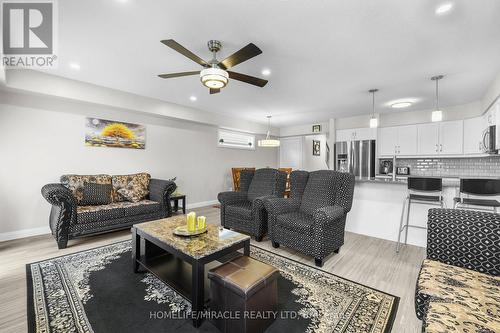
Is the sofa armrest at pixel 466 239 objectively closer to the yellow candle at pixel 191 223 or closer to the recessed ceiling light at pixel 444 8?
the recessed ceiling light at pixel 444 8

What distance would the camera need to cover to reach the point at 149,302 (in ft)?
5.89

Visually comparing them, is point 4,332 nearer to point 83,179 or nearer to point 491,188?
point 83,179

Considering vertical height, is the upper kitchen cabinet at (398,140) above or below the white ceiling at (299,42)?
below

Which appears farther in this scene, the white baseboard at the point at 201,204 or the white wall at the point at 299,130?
the white wall at the point at 299,130

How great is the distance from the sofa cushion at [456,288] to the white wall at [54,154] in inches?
192

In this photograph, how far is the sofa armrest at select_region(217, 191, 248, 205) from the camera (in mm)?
3643

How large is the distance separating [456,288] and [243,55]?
2426 millimetres

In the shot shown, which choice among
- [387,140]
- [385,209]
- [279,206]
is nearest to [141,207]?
[279,206]

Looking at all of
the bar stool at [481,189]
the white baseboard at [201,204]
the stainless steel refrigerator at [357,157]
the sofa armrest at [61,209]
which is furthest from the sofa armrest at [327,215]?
the white baseboard at [201,204]

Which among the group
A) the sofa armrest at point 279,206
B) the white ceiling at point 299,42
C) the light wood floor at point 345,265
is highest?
the white ceiling at point 299,42

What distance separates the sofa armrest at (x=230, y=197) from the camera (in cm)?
364

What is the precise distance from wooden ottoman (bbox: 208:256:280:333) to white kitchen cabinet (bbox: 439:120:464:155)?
5560 millimetres

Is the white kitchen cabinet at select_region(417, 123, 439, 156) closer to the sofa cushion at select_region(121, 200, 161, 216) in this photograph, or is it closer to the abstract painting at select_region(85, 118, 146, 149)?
the sofa cushion at select_region(121, 200, 161, 216)

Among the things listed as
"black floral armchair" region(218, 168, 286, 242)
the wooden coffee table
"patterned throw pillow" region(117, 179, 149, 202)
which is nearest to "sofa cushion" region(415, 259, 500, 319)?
the wooden coffee table
